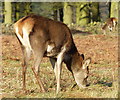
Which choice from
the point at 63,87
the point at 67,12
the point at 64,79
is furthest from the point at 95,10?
the point at 63,87

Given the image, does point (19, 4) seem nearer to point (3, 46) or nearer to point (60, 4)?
point (60, 4)

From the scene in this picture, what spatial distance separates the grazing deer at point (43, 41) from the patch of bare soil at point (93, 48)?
5.70 metres

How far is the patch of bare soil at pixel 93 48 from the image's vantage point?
14.0 m

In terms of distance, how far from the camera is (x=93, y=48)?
1644 centimetres

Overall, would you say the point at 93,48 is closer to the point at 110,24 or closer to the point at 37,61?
the point at 110,24

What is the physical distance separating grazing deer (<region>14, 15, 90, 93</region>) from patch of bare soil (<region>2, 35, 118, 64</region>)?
18.7 feet

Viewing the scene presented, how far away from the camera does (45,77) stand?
28.5 feet

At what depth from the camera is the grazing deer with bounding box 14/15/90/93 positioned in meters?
6.70

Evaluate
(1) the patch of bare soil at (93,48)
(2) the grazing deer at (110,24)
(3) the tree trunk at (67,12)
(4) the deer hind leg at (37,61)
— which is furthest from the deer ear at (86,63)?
(3) the tree trunk at (67,12)

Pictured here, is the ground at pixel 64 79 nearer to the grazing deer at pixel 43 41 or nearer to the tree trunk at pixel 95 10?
the grazing deer at pixel 43 41

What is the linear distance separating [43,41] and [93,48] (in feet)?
32.4

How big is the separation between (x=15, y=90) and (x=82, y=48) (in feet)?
30.7

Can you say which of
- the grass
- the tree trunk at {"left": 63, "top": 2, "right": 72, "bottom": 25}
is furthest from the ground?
the tree trunk at {"left": 63, "top": 2, "right": 72, "bottom": 25}

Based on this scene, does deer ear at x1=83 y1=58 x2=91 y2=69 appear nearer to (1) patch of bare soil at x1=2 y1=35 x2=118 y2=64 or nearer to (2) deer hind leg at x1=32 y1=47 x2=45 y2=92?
(2) deer hind leg at x1=32 y1=47 x2=45 y2=92
